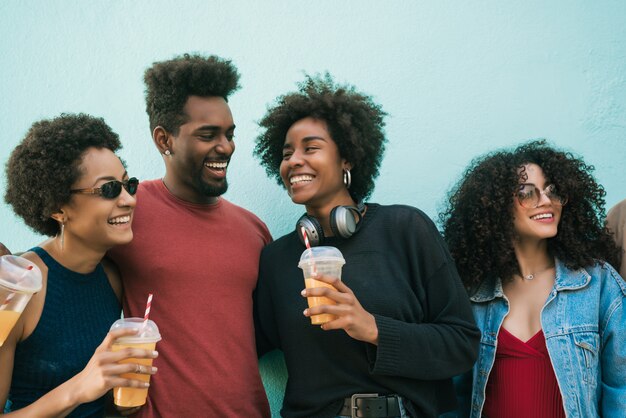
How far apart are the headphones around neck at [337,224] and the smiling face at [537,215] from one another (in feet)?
3.13

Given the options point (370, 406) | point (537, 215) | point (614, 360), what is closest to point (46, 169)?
point (370, 406)

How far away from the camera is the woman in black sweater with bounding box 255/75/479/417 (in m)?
2.78

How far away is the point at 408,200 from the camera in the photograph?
4047mm

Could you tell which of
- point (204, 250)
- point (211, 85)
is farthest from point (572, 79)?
point (204, 250)

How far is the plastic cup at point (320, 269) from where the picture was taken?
264cm

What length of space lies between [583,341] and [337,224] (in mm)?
1437

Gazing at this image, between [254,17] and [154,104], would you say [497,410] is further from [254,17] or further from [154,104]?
[254,17]

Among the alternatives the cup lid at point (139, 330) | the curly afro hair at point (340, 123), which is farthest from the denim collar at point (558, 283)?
the cup lid at point (139, 330)

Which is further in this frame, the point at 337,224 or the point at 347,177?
the point at 347,177

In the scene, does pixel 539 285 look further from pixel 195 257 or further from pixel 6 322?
pixel 6 322

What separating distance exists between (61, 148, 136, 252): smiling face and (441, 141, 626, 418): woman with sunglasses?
6.44 feet

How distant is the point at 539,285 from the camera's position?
3402 millimetres

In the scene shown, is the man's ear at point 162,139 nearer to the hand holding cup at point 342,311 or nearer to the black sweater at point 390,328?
the black sweater at point 390,328

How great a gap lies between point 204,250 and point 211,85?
1.01 m
